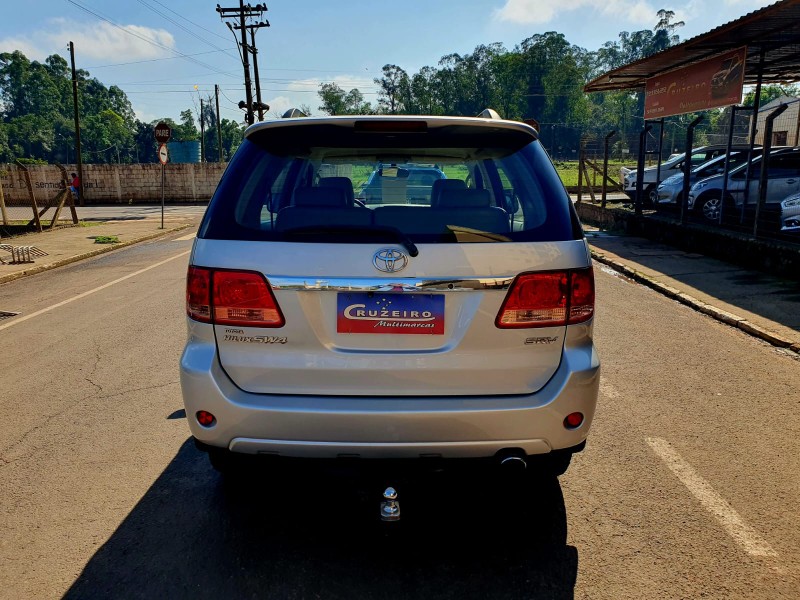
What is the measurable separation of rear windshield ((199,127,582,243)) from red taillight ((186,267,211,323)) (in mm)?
164

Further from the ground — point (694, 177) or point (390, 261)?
point (694, 177)

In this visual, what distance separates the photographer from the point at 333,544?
2.86 m

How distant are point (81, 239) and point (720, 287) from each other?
1494 centimetres

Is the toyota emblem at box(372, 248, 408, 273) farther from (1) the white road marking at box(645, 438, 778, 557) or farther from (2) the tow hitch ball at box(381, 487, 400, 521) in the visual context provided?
(1) the white road marking at box(645, 438, 778, 557)

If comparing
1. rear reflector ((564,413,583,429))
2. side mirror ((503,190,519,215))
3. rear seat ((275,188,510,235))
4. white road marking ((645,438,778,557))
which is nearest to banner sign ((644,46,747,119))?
white road marking ((645,438,778,557))

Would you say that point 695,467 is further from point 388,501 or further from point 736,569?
point 388,501

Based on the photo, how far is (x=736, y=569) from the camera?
2.66 meters

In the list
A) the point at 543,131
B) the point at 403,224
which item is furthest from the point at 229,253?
the point at 543,131

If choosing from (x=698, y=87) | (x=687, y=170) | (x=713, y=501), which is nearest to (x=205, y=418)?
(x=713, y=501)

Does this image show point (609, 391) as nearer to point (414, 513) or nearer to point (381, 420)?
point (414, 513)

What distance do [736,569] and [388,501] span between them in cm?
149

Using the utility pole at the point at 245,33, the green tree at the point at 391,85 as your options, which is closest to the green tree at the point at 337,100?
the green tree at the point at 391,85

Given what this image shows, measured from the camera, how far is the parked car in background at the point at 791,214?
9.73 metres

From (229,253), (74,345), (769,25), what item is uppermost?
(769,25)
